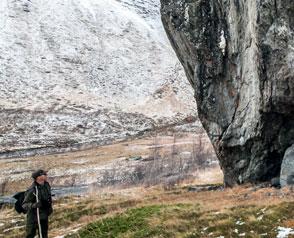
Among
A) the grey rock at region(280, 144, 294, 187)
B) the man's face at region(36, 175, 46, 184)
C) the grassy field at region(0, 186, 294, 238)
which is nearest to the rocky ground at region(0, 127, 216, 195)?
the grey rock at region(280, 144, 294, 187)

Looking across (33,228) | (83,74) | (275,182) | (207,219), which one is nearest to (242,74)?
(275,182)

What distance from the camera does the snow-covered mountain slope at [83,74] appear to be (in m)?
113

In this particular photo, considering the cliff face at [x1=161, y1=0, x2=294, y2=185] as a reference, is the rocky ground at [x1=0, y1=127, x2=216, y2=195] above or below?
below

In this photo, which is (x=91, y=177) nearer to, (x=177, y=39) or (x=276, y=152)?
(x=177, y=39)

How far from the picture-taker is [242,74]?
27.1m

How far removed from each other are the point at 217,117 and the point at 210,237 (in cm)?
1436

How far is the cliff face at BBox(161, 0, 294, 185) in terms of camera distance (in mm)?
23641

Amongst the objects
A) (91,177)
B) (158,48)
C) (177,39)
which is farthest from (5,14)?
(177,39)

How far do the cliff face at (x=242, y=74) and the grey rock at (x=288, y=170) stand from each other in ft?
5.47

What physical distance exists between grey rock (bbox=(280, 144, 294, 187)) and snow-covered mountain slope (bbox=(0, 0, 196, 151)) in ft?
258

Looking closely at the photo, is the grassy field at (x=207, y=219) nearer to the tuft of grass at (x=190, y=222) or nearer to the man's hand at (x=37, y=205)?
the tuft of grass at (x=190, y=222)

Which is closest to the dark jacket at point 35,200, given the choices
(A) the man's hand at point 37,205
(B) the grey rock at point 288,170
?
(A) the man's hand at point 37,205

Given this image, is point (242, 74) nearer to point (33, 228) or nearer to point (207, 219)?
point (207, 219)

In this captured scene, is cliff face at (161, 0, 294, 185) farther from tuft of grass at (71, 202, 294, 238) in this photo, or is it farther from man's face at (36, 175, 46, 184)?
man's face at (36, 175, 46, 184)
